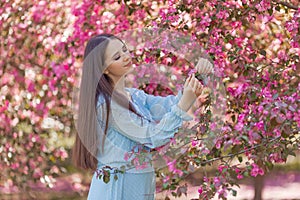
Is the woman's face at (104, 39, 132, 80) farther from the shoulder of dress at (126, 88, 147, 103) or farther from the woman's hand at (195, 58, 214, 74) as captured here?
the woman's hand at (195, 58, 214, 74)

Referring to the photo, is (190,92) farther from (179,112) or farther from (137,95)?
(137,95)

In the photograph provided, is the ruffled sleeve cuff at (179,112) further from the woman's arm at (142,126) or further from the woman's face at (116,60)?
the woman's face at (116,60)

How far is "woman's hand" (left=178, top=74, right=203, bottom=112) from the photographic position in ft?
6.57

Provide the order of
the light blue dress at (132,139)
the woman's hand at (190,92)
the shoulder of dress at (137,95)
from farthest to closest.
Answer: the shoulder of dress at (137,95), the light blue dress at (132,139), the woman's hand at (190,92)

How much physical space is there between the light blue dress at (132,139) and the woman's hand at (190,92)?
12 centimetres

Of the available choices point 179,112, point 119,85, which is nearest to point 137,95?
point 119,85

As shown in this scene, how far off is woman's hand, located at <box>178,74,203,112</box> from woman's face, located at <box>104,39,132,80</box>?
1.00 feet

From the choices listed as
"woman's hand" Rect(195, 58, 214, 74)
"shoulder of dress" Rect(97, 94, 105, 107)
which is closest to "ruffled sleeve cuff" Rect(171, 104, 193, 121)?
"woman's hand" Rect(195, 58, 214, 74)

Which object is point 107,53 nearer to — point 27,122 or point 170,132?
point 170,132

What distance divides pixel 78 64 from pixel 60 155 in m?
0.65

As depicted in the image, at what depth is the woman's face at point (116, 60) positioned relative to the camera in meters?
2.27

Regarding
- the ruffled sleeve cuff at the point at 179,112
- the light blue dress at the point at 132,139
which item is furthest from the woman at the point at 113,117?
the ruffled sleeve cuff at the point at 179,112

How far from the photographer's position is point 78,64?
4098 mm

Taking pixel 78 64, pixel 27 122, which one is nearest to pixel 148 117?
pixel 78 64
